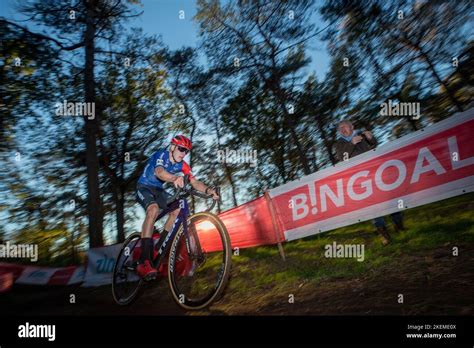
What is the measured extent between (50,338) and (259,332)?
256 centimetres

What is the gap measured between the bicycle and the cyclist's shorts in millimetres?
177

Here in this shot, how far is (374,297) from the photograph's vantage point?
2.87 meters

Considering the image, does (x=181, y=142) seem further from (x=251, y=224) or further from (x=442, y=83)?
(x=442, y=83)

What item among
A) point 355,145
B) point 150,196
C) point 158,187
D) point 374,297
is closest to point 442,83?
point 355,145

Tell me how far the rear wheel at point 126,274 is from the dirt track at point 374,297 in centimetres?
18

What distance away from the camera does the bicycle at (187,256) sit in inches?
122

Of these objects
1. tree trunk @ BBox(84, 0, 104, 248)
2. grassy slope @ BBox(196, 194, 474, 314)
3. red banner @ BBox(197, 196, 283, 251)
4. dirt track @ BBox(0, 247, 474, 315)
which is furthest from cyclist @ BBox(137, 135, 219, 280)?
tree trunk @ BBox(84, 0, 104, 248)

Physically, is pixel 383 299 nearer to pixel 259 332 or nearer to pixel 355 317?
pixel 355 317

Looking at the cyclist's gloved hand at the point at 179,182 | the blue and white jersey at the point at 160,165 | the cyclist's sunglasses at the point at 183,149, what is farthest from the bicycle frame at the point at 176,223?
the cyclist's sunglasses at the point at 183,149

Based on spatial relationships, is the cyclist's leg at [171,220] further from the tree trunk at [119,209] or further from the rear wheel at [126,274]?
the tree trunk at [119,209]

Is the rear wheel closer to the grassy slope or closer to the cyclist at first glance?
the cyclist

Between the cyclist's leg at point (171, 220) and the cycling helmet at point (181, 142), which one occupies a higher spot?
the cycling helmet at point (181, 142)

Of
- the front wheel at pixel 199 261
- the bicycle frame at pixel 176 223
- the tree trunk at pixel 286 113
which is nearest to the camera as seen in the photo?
the front wheel at pixel 199 261

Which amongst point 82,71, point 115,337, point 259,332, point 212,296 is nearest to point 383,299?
point 259,332
